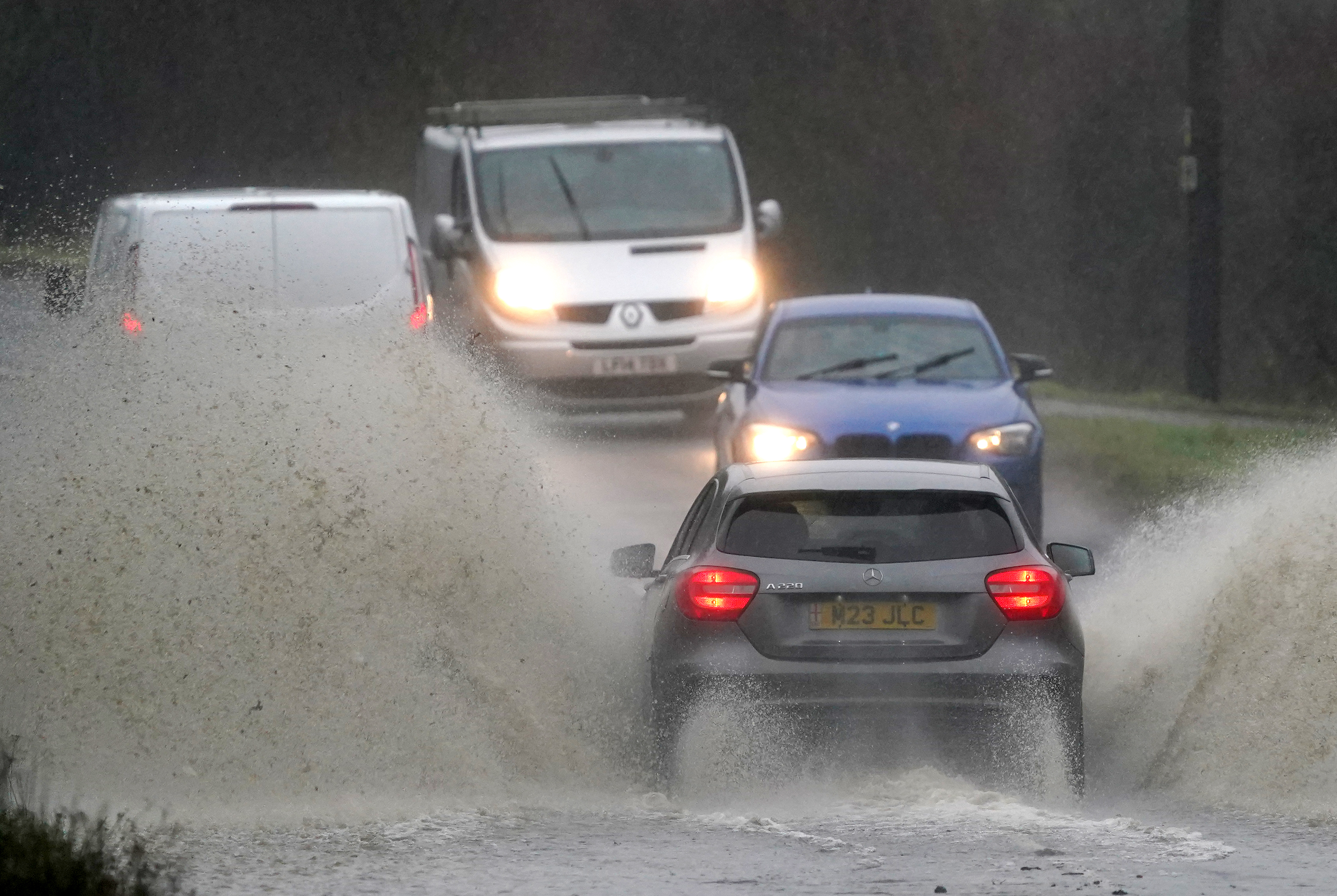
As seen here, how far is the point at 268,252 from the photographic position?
14.1 meters

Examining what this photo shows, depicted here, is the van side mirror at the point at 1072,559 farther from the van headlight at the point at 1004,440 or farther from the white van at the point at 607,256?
the white van at the point at 607,256

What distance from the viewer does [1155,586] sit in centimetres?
1184

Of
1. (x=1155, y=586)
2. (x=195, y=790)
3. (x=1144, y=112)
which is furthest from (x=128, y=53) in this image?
(x=195, y=790)

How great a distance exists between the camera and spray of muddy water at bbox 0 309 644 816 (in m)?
8.62

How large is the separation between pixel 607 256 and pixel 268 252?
6.03 metres

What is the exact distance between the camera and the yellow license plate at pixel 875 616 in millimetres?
7859

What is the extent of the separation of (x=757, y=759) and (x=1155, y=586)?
4522 millimetres

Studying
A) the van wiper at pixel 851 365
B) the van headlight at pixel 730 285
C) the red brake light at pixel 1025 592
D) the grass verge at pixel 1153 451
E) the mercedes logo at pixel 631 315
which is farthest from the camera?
the van headlight at pixel 730 285

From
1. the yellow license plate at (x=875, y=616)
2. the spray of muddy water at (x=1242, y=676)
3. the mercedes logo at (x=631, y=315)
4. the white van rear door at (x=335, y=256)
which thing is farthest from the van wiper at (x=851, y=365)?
the yellow license plate at (x=875, y=616)

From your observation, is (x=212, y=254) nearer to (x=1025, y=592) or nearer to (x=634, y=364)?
(x=634, y=364)

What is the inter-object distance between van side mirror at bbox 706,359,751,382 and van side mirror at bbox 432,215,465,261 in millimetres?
5387

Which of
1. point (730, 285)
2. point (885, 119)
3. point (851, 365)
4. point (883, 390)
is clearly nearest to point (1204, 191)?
point (730, 285)

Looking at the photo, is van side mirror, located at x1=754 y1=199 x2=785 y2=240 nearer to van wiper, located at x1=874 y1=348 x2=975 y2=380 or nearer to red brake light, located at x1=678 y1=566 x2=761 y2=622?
van wiper, located at x1=874 y1=348 x2=975 y2=380

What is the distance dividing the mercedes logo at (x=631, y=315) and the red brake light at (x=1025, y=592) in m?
11.7
